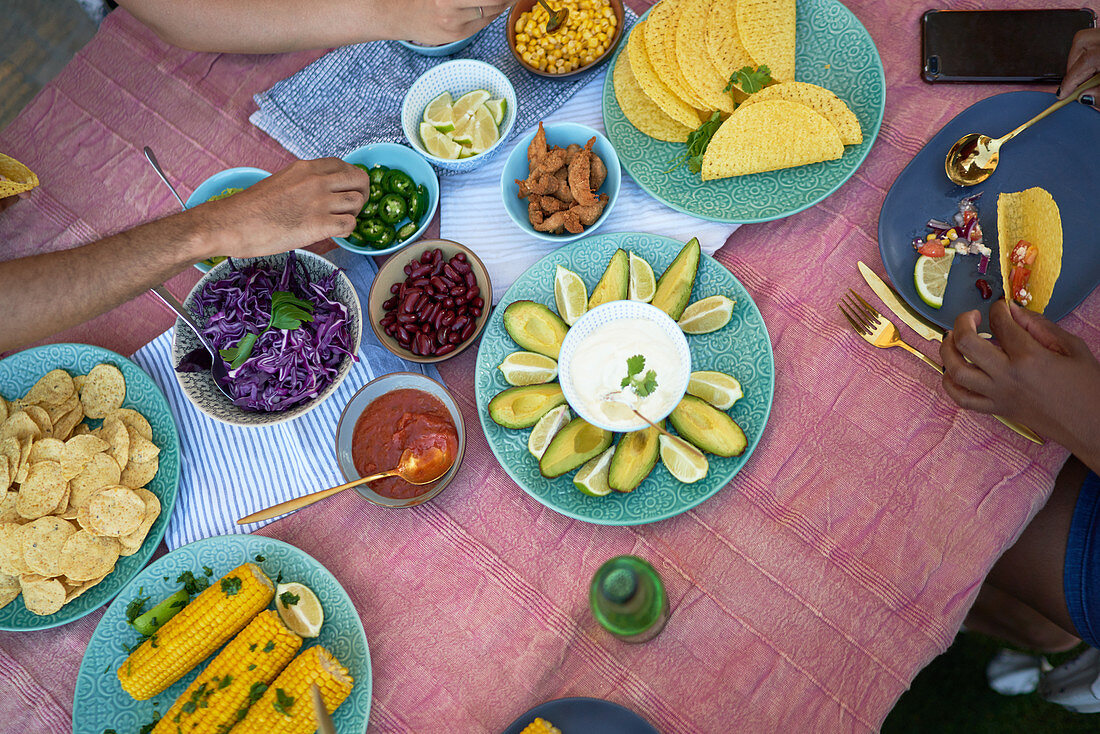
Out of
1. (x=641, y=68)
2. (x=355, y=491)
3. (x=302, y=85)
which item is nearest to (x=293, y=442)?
(x=355, y=491)

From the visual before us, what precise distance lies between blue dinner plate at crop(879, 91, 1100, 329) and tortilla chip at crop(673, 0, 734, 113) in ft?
2.35

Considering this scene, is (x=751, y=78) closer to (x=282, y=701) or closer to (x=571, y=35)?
(x=571, y=35)

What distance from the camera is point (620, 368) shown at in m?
2.15

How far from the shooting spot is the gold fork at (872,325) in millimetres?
2215

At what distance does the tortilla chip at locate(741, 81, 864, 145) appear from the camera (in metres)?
2.30

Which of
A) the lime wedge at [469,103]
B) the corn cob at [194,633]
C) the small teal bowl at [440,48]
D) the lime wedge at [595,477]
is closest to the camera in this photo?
the corn cob at [194,633]

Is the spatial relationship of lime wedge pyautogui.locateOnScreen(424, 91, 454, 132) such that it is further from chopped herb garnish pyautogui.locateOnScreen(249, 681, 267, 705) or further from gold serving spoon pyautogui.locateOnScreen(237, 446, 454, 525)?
chopped herb garnish pyautogui.locateOnScreen(249, 681, 267, 705)

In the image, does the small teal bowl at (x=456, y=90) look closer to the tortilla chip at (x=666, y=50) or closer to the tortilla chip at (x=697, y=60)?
the tortilla chip at (x=666, y=50)

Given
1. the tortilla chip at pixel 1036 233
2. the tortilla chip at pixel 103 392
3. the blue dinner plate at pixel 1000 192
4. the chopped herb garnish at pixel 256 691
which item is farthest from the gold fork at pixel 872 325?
the tortilla chip at pixel 103 392

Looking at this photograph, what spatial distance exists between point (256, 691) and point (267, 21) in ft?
8.22

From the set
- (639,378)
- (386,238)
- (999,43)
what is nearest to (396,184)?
(386,238)

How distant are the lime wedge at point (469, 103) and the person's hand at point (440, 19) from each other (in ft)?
0.73

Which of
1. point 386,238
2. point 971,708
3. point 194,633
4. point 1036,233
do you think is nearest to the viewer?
point 194,633

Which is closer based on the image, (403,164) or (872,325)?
(872,325)
